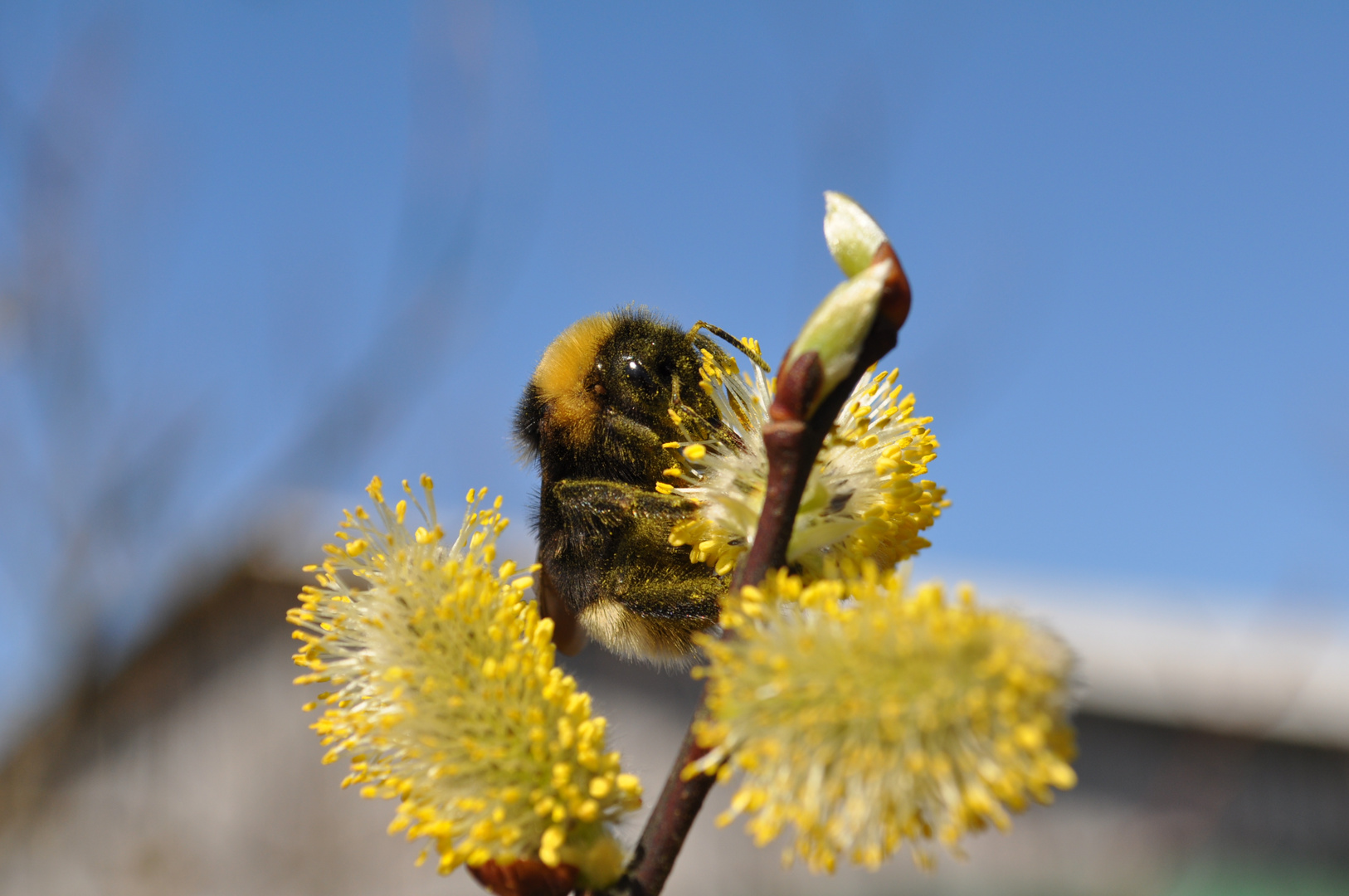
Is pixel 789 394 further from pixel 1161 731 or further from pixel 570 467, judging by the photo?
pixel 1161 731

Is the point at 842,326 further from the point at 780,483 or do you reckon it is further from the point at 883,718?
the point at 883,718

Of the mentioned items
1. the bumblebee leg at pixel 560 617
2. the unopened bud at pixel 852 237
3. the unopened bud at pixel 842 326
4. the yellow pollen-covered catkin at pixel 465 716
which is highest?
the unopened bud at pixel 852 237

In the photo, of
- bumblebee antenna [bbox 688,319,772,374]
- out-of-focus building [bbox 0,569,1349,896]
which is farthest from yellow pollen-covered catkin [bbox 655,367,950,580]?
out-of-focus building [bbox 0,569,1349,896]

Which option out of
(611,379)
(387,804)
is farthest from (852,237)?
(387,804)

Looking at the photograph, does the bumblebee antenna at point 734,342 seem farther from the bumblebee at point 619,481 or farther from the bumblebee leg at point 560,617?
the bumblebee leg at point 560,617

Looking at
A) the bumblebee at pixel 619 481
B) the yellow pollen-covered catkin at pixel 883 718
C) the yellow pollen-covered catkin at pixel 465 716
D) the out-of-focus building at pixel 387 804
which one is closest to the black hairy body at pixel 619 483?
the bumblebee at pixel 619 481

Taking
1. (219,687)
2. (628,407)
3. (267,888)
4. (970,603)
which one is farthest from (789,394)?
(219,687)

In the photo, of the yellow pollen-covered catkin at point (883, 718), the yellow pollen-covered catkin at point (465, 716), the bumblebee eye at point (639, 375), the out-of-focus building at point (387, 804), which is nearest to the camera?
the yellow pollen-covered catkin at point (883, 718)
